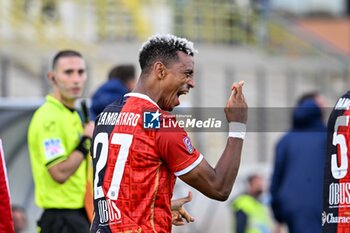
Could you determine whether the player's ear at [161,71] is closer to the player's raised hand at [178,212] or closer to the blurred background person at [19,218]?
the player's raised hand at [178,212]

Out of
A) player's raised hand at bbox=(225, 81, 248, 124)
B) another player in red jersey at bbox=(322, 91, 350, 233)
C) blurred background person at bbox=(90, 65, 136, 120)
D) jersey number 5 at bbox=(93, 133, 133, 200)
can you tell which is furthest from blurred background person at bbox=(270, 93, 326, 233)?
jersey number 5 at bbox=(93, 133, 133, 200)

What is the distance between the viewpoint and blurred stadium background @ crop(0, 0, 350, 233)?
19.1 meters

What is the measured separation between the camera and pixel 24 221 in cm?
1223

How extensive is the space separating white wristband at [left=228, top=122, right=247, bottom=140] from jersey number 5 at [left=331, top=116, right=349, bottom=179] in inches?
28.9

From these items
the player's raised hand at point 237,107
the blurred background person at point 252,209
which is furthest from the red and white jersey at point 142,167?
the blurred background person at point 252,209

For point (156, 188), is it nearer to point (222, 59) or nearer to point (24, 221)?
point (24, 221)

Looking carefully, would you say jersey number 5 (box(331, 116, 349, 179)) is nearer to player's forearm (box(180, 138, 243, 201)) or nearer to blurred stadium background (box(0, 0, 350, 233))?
player's forearm (box(180, 138, 243, 201))

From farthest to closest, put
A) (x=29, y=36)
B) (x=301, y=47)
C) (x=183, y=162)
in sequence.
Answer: (x=301, y=47) → (x=29, y=36) → (x=183, y=162)

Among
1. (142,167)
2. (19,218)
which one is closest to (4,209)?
(142,167)

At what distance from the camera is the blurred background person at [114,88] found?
32.1 ft

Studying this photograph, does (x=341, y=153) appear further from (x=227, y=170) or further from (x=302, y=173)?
(x=302, y=173)

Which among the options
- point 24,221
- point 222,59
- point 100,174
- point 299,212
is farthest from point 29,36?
point 100,174

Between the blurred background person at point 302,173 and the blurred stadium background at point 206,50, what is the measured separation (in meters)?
3.48

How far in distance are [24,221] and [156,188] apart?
235 inches
